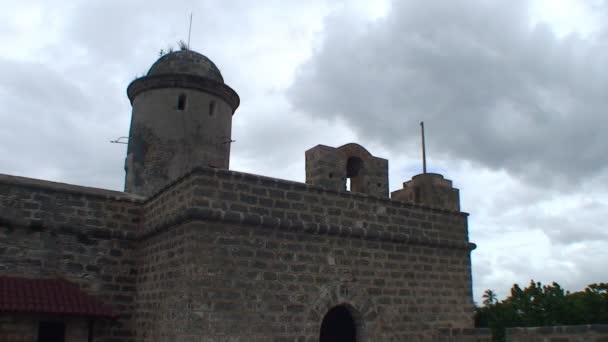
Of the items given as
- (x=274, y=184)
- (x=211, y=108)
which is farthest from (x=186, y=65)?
(x=274, y=184)

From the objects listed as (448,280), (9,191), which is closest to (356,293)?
(448,280)

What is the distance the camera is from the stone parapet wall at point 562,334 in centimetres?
638

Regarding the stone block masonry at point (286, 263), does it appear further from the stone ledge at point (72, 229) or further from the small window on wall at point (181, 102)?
the small window on wall at point (181, 102)

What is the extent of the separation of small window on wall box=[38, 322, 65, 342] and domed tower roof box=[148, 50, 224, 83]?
21.8 ft

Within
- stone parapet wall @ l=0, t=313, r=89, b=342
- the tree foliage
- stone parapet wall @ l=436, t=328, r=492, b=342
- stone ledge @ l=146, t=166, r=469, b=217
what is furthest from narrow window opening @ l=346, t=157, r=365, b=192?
the tree foliage

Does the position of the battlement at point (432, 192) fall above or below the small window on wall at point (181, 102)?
below

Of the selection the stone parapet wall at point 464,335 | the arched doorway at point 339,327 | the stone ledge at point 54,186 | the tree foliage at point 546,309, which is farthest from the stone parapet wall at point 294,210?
the tree foliage at point 546,309

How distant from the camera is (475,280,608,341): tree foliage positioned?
77.4 ft

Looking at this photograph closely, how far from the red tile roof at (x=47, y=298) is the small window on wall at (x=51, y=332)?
0.39 meters

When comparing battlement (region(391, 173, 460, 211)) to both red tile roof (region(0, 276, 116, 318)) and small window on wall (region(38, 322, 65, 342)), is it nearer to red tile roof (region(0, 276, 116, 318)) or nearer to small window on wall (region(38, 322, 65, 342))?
red tile roof (region(0, 276, 116, 318))

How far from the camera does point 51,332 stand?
8.99 metres

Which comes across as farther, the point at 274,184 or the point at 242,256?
the point at 274,184

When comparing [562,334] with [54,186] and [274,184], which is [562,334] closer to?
[274,184]

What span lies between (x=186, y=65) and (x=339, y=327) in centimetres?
779
